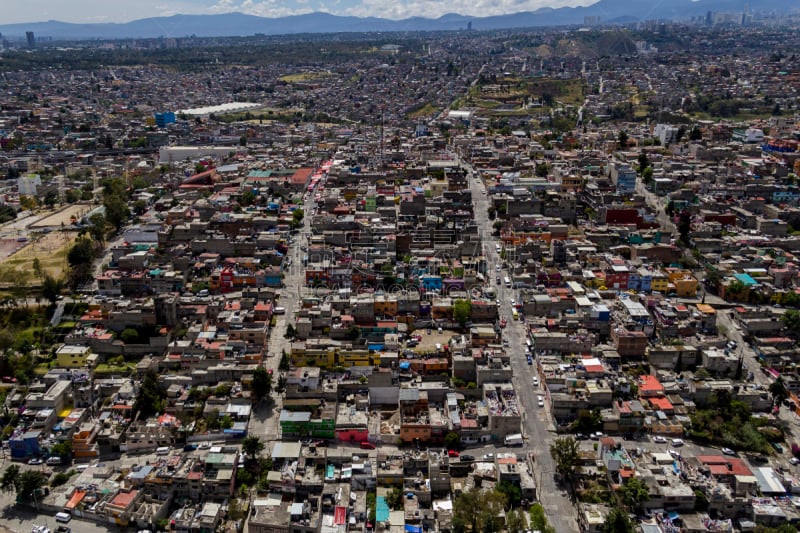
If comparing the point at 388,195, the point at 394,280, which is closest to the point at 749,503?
the point at 394,280

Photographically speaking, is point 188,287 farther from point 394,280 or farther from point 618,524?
point 618,524

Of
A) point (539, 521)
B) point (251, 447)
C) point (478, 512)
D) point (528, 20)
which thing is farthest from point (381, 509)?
point (528, 20)

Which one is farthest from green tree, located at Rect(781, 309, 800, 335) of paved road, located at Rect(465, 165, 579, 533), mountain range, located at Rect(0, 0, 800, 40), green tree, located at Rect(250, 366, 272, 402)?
mountain range, located at Rect(0, 0, 800, 40)

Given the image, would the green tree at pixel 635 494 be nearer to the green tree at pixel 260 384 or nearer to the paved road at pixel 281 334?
the paved road at pixel 281 334

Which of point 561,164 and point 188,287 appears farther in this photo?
point 561,164

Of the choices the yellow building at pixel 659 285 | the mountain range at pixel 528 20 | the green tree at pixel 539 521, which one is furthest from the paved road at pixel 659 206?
the mountain range at pixel 528 20

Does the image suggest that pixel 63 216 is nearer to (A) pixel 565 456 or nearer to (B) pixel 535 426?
(B) pixel 535 426
